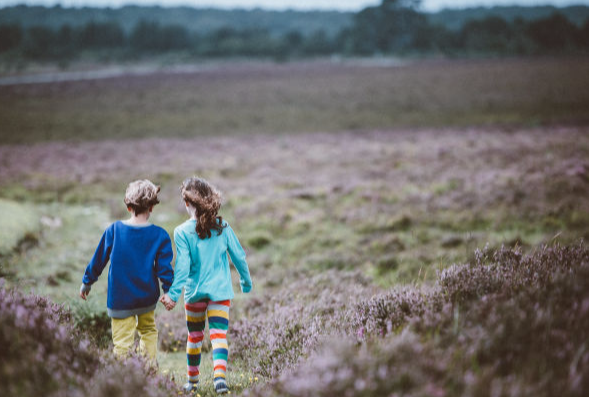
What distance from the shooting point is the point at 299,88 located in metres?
50.8

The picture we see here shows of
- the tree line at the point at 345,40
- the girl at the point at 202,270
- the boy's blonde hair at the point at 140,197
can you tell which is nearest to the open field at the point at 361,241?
the girl at the point at 202,270

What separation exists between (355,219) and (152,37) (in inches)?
Answer: 4939

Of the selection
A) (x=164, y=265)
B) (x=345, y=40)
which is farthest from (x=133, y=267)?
(x=345, y=40)

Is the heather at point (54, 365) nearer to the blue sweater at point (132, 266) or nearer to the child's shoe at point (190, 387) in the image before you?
the child's shoe at point (190, 387)

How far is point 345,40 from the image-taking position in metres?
114

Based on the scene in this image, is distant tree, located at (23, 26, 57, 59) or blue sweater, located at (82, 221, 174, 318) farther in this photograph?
distant tree, located at (23, 26, 57, 59)

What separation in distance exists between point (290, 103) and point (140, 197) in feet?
135

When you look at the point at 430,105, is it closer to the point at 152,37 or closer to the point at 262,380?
the point at 262,380

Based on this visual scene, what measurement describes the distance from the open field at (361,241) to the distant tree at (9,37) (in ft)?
246

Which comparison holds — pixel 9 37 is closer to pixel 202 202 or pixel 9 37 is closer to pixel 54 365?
pixel 202 202

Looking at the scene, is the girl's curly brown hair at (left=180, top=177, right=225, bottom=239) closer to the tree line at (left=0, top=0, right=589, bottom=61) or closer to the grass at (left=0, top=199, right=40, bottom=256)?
the grass at (left=0, top=199, right=40, bottom=256)

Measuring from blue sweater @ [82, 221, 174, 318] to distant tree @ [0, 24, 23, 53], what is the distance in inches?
4184

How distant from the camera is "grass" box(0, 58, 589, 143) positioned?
1215 inches

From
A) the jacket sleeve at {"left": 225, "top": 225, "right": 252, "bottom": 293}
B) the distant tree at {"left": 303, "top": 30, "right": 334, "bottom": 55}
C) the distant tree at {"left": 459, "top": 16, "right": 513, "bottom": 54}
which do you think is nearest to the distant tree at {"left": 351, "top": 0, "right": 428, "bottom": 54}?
the distant tree at {"left": 303, "top": 30, "right": 334, "bottom": 55}
